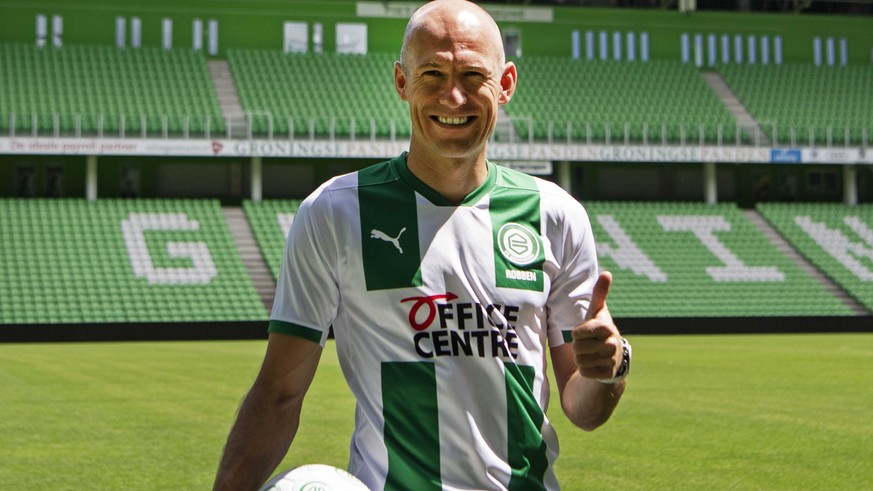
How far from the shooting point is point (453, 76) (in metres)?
2.82

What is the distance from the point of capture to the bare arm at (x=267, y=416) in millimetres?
2746

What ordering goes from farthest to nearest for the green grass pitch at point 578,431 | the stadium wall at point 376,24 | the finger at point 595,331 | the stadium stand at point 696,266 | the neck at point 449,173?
the stadium wall at point 376,24
the stadium stand at point 696,266
the green grass pitch at point 578,431
the neck at point 449,173
the finger at point 595,331

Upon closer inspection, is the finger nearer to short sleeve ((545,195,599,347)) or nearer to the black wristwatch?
the black wristwatch

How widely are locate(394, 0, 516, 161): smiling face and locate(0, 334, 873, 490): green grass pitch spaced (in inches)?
176

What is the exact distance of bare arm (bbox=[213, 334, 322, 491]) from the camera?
2.75 meters

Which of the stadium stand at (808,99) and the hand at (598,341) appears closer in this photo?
the hand at (598,341)

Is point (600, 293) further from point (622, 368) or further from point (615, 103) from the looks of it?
point (615, 103)

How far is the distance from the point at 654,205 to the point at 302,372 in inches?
1402

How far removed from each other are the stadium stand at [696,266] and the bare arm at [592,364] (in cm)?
2823

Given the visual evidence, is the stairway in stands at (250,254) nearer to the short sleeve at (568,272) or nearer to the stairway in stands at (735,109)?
the stairway in stands at (735,109)

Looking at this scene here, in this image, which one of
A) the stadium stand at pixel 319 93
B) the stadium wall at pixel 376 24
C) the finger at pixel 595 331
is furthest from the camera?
the stadium wall at pixel 376 24

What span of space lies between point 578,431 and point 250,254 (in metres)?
23.7

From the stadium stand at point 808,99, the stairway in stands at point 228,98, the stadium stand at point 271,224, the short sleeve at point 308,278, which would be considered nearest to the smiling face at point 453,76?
the short sleeve at point 308,278

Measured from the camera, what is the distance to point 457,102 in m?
2.79
